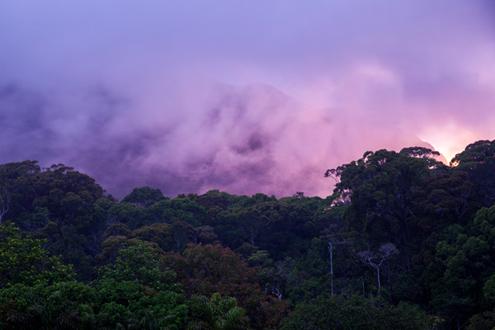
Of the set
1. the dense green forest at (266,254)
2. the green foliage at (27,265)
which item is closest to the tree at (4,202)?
the dense green forest at (266,254)

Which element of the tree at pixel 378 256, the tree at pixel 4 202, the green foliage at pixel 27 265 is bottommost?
the green foliage at pixel 27 265

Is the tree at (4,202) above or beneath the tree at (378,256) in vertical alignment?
above

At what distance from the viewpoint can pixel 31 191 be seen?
42344 mm

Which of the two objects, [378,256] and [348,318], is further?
[378,256]

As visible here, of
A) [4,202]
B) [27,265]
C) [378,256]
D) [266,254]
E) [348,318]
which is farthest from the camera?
[4,202]

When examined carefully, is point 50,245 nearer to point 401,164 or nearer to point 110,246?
point 110,246

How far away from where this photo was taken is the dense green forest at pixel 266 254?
18422 mm

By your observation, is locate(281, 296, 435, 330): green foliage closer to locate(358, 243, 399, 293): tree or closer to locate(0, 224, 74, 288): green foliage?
locate(0, 224, 74, 288): green foliage

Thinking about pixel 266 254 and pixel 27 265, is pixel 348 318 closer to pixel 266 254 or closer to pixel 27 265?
pixel 27 265

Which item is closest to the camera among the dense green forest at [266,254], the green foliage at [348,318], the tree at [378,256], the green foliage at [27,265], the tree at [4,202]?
the dense green forest at [266,254]

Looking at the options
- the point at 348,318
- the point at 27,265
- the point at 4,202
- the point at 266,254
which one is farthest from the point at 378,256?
the point at 4,202

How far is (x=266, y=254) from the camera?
123 ft

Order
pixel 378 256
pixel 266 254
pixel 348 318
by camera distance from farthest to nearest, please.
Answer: pixel 266 254 → pixel 378 256 → pixel 348 318

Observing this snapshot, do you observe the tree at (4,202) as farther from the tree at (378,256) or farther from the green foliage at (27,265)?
the tree at (378,256)
